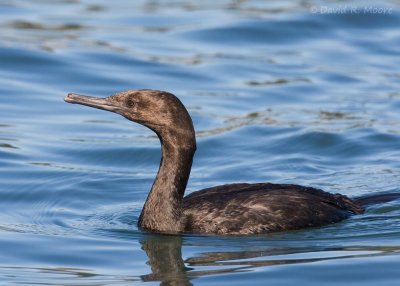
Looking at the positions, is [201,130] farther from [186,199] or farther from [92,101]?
[92,101]

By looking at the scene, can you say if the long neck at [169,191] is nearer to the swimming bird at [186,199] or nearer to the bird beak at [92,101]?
the swimming bird at [186,199]

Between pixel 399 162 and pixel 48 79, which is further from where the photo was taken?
pixel 48 79

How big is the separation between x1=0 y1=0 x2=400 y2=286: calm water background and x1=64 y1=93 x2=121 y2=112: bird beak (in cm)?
123

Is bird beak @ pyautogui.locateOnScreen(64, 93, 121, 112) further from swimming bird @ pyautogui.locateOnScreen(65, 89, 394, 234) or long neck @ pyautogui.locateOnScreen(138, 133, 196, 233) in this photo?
long neck @ pyautogui.locateOnScreen(138, 133, 196, 233)

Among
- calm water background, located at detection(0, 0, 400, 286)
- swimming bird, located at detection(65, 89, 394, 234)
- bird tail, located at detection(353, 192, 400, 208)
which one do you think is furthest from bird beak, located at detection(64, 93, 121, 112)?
bird tail, located at detection(353, 192, 400, 208)

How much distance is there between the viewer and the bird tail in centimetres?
1264

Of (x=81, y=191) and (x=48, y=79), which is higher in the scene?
(x=48, y=79)

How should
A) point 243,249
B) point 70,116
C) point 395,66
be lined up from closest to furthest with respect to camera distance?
point 243,249 → point 70,116 → point 395,66

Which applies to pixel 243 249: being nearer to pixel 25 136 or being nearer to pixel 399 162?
pixel 399 162

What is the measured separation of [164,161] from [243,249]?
133 cm

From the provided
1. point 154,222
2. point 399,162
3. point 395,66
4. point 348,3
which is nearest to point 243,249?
point 154,222

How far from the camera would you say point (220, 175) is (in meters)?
14.7

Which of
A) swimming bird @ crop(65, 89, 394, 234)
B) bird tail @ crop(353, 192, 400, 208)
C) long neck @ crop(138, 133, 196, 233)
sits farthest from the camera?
bird tail @ crop(353, 192, 400, 208)

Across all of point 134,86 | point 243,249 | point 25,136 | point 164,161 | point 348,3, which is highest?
point 348,3
